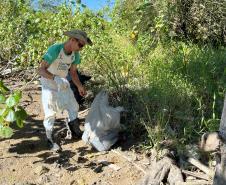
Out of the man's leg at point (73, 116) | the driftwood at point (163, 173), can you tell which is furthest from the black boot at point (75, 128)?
the driftwood at point (163, 173)

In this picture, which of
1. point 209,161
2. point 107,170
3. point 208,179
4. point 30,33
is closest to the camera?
point 208,179

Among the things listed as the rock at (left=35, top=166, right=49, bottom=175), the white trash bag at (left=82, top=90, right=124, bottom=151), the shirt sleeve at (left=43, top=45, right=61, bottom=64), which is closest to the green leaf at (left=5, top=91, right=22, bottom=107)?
the rock at (left=35, top=166, right=49, bottom=175)

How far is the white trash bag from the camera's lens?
489cm

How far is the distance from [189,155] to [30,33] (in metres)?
3.95

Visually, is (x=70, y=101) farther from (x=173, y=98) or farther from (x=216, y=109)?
(x=216, y=109)

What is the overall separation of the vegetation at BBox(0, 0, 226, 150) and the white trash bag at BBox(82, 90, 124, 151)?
0.98 ft

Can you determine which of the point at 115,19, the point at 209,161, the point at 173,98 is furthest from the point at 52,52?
the point at 115,19

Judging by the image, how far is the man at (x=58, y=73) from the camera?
4.67 meters

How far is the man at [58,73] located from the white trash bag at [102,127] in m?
0.27

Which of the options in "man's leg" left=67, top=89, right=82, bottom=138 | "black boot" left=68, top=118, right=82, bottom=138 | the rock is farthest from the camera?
"black boot" left=68, top=118, right=82, bottom=138

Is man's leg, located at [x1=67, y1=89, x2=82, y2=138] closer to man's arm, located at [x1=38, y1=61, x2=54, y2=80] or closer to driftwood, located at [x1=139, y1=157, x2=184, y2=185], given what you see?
man's arm, located at [x1=38, y1=61, x2=54, y2=80]

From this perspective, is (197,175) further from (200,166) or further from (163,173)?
(163,173)

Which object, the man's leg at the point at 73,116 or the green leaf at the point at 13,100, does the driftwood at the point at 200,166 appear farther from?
the green leaf at the point at 13,100

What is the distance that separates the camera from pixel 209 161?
4.20m
